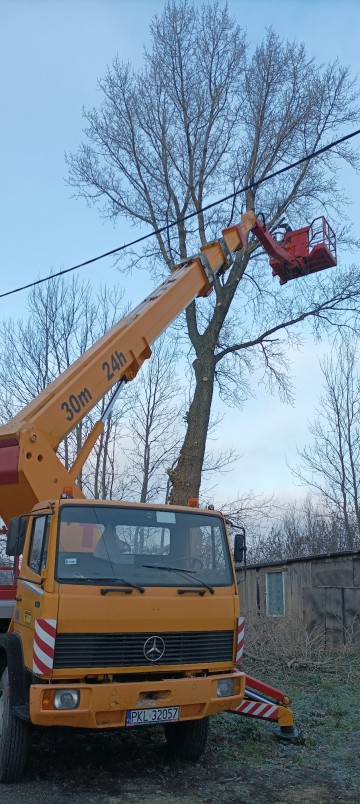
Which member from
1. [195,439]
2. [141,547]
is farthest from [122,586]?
[195,439]

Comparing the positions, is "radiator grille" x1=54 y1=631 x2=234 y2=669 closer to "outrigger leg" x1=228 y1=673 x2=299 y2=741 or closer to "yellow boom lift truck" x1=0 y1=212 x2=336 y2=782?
"yellow boom lift truck" x1=0 y1=212 x2=336 y2=782

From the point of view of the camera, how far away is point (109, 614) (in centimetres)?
603

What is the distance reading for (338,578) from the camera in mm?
16453

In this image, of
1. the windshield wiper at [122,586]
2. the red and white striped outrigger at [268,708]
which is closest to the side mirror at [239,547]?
the red and white striped outrigger at [268,708]

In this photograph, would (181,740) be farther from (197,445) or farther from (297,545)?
(297,545)

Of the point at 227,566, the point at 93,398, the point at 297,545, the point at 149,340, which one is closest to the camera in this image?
the point at 227,566

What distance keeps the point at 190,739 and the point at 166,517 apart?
213cm

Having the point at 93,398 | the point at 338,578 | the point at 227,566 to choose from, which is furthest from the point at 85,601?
the point at 338,578

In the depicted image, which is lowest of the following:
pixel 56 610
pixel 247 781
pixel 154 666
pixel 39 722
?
pixel 247 781

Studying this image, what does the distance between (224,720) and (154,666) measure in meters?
3.02

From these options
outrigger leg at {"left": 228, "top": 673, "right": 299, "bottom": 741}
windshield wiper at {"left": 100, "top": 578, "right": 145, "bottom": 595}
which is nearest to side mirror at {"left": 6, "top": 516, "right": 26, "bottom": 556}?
windshield wiper at {"left": 100, "top": 578, "right": 145, "bottom": 595}

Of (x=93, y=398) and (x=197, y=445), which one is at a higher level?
(x=197, y=445)

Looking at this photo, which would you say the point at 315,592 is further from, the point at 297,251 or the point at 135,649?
the point at 135,649

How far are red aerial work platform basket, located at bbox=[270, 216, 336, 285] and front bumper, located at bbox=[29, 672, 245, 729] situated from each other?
8061 millimetres
